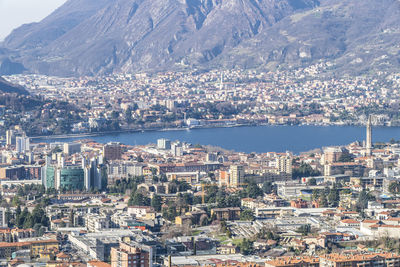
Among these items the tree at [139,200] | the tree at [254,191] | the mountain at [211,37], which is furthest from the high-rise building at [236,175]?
the mountain at [211,37]

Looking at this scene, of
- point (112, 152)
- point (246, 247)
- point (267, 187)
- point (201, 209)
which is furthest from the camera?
point (112, 152)

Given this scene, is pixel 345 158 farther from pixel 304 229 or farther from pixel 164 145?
pixel 304 229

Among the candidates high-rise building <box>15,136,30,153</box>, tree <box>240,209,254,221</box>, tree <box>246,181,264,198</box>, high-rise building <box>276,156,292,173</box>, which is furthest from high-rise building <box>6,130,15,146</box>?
tree <box>240,209,254,221</box>

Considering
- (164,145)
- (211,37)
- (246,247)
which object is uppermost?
(211,37)

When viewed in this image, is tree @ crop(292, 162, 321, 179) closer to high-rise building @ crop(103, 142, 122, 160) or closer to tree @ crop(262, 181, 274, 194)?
tree @ crop(262, 181, 274, 194)

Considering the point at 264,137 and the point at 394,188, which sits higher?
the point at 264,137

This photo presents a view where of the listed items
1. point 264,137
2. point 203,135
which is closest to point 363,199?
point 264,137
